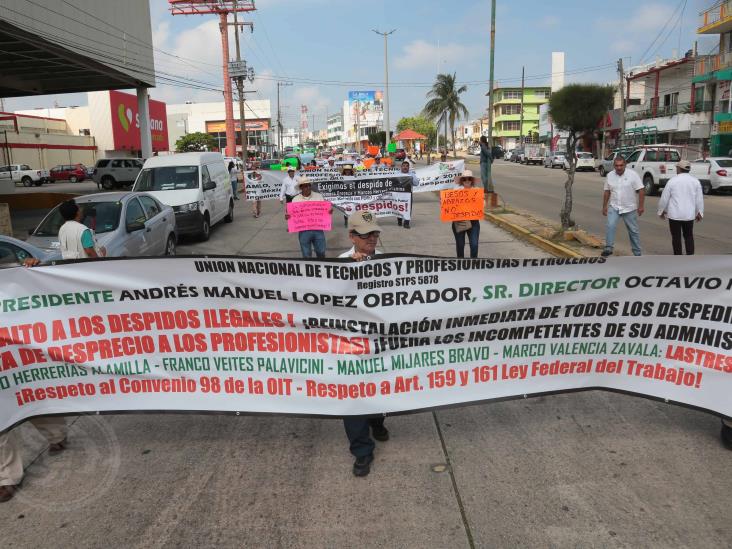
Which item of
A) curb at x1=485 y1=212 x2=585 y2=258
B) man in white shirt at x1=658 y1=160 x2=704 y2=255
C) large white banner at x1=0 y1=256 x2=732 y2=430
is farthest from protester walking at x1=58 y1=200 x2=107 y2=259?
man in white shirt at x1=658 y1=160 x2=704 y2=255

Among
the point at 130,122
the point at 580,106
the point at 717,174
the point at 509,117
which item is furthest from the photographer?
the point at 509,117

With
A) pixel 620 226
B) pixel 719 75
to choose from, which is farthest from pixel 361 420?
pixel 719 75

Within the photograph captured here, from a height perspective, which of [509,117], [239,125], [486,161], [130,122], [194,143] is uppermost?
[239,125]

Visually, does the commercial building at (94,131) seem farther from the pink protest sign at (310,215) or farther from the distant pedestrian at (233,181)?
the pink protest sign at (310,215)

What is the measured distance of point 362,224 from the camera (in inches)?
158

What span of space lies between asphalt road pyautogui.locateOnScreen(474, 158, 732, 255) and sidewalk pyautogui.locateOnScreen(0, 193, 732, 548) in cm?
711

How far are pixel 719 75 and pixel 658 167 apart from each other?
1729 centimetres

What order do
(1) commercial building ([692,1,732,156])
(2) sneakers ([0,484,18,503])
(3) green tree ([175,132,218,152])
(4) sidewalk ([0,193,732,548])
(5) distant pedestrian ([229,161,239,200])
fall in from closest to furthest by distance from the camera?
1. (4) sidewalk ([0,193,732,548])
2. (2) sneakers ([0,484,18,503])
3. (5) distant pedestrian ([229,161,239,200])
4. (1) commercial building ([692,1,732,156])
5. (3) green tree ([175,132,218,152])

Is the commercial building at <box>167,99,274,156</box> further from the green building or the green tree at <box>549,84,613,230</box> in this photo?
the green tree at <box>549,84,613,230</box>

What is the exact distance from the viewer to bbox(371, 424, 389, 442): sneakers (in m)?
4.33

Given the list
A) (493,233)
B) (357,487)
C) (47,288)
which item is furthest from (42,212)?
(357,487)

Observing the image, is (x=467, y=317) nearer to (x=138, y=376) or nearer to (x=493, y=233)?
(x=138, y=376)

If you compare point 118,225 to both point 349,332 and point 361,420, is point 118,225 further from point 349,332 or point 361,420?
point 361,420

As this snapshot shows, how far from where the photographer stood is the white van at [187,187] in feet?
45.2
